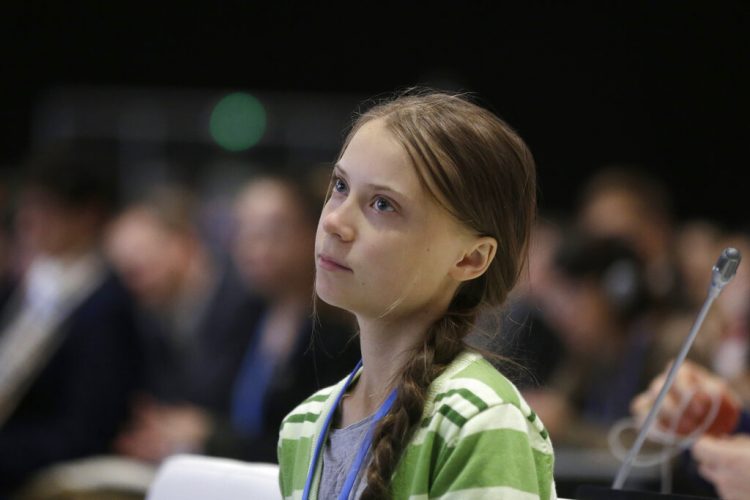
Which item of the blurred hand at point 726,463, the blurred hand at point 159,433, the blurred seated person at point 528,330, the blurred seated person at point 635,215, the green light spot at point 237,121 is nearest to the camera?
the blurred seated person at point 528,330

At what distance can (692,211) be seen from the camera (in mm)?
8555

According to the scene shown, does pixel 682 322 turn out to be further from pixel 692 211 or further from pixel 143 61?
pixel 143 61

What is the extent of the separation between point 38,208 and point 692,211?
5.90 meters

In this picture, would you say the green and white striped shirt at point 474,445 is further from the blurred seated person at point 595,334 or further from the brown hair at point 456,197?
the blurred seated person at point 595,334

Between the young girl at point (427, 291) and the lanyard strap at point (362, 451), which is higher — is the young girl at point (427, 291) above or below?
above

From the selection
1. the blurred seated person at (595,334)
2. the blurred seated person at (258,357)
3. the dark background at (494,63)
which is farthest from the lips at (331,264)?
the dark background at (494,63)

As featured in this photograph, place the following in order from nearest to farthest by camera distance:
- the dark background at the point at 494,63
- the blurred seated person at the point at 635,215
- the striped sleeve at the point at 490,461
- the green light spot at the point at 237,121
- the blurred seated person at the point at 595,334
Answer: the striped sleeve at the point at 490,461 → the blurred seated person at the point at 595,334 → the blurred seated person at the point at 635,215 → the dark background at the point at 494,63 → the green light spot at the point at 237,121

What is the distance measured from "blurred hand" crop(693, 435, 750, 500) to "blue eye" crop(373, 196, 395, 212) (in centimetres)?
82

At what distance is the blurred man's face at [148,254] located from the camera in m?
5.22

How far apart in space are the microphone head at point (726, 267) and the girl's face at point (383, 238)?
0.40m

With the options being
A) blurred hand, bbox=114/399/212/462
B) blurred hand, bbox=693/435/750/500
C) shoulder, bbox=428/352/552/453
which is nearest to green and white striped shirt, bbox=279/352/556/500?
shoulder, bbox=428/352/552/453

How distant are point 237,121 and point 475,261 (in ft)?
26.5

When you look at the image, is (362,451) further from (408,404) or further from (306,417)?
(306,417)

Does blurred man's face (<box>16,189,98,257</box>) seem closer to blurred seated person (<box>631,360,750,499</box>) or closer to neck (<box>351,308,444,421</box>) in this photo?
blurred seated person (<box>631,360,750,499</box>)
